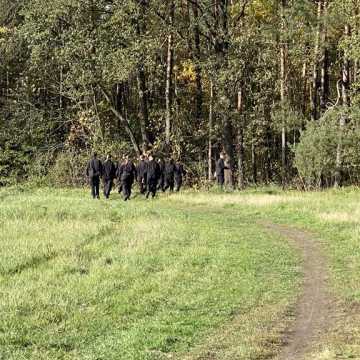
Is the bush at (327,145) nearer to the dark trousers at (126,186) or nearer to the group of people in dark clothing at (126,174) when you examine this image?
the group of people in dark clothing at (126,174)

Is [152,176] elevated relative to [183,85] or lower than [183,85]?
lower

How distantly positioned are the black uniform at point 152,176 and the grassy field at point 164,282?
5621mm

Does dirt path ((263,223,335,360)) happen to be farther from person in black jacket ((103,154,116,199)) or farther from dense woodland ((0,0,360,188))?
person in black jacket ((103,154,116,199))

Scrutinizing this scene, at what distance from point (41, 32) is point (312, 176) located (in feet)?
50.0

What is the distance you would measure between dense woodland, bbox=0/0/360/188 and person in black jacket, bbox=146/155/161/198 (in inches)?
187

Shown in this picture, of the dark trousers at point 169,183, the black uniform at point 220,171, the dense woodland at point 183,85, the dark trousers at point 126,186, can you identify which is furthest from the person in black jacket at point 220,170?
the dark trousers at point 126,186

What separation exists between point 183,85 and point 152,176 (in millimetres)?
16744

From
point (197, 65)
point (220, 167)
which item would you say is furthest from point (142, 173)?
point (197, 65)

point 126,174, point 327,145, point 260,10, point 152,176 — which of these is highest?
point 260,10

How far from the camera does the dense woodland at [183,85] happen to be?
3153cm

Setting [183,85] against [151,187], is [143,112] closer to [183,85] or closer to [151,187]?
[183,85]

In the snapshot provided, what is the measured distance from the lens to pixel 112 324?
974 cm

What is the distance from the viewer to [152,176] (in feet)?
93.9

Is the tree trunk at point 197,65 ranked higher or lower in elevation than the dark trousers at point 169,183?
higher
